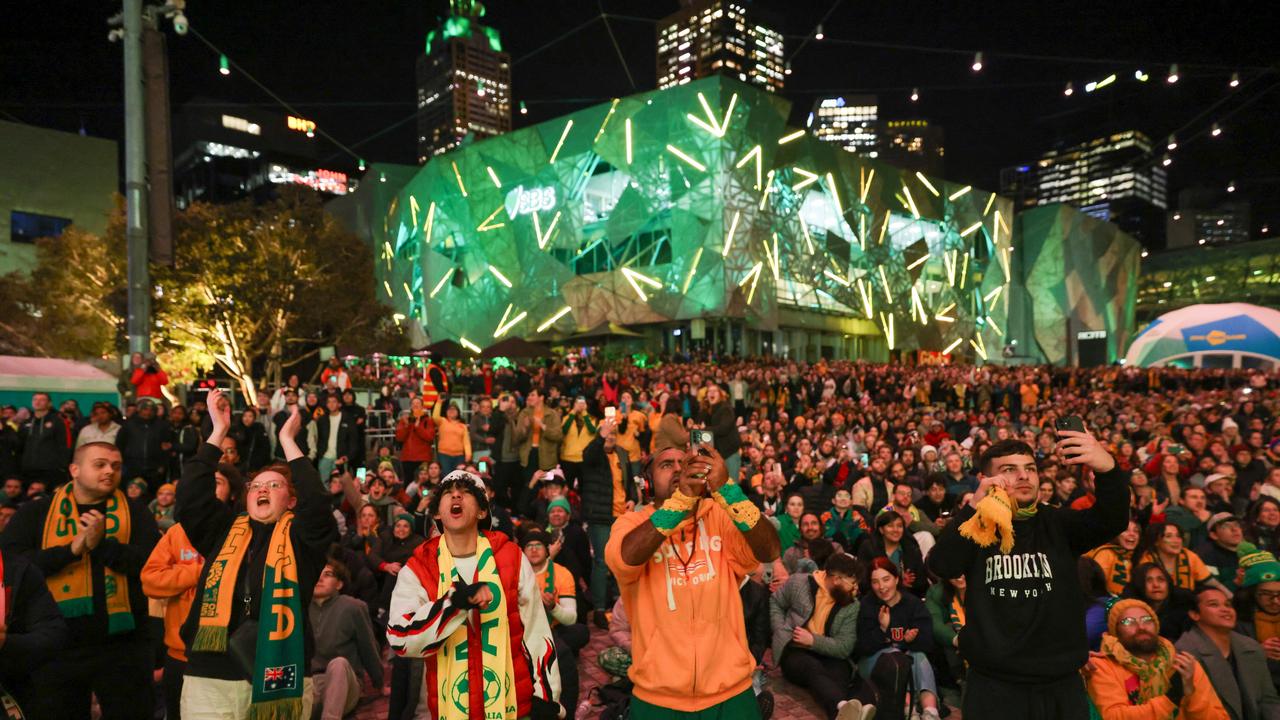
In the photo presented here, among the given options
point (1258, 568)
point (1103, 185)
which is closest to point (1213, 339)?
point (1258, 568)

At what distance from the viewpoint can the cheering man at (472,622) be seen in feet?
8.47

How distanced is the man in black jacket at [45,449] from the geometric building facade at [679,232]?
79.1ft

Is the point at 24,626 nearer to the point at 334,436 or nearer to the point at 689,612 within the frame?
the point at 689,612

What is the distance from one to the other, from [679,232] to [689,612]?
29375mm

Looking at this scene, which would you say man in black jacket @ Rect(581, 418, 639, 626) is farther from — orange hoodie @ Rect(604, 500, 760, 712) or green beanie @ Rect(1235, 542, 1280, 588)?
green beanie @ Rect(1235, 542, 1280, 588)

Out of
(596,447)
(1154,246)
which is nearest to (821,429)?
(596,447)

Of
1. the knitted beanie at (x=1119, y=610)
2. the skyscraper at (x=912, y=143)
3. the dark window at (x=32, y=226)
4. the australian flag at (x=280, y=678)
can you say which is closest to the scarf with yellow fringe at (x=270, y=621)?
the australian flag at (x=280, y=678)

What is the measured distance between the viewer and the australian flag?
9.84 ft

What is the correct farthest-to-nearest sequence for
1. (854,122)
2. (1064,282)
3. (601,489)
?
(854,122)
(1064,282)
(601,489)

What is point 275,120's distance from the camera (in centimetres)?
8525

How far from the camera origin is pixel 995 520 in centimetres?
277

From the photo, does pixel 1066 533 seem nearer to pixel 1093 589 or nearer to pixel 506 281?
pixel 1093 589

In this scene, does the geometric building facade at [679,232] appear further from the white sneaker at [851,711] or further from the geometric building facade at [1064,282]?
the white sneaker at [851,711]

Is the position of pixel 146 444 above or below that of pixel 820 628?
above
